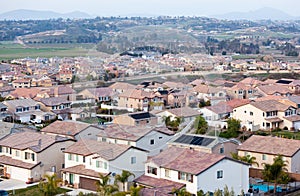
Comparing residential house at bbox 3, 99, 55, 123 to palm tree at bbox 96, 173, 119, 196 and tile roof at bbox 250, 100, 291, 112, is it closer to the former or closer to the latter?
tile roof at bbox 250, 100, 291, 112

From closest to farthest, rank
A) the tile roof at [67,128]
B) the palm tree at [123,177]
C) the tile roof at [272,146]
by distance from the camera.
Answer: the palm tree at [123,177] → the tile roof at [272,146] → the tile roof at [67,128]

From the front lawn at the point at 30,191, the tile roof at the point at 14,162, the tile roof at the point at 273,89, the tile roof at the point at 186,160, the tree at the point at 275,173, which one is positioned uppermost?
the tile roof at the point at 186,160

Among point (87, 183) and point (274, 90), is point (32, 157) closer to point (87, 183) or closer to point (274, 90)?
point (87, 183)

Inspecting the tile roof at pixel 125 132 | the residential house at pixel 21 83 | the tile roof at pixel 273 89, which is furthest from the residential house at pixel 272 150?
the residential house at pixel 21 83

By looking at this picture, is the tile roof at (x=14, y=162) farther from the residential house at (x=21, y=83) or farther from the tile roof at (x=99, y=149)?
the residential house at (x=21, y=83)

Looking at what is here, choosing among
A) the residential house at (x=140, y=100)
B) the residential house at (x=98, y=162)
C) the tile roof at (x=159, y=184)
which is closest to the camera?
the tile roof at (x=159, y=184)

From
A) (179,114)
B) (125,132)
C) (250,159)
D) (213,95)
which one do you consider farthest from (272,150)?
(213,95)
